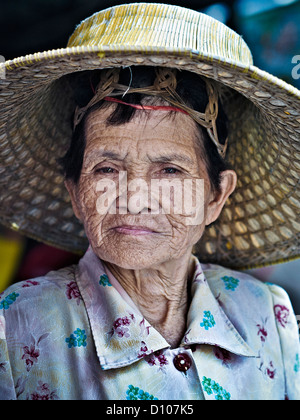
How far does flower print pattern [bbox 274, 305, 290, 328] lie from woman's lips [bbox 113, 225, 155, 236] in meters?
0.70

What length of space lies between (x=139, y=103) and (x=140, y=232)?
0.38 m

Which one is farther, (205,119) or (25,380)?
(205,119)

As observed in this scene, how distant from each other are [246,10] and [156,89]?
1368 millimetres

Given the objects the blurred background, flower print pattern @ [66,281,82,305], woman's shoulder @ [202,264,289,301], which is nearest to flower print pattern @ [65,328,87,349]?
flower print pattern @ [66,281,82,305]

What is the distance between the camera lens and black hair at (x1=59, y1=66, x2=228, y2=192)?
1.43 m

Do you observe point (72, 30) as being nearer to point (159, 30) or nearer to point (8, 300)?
point (159, 30)

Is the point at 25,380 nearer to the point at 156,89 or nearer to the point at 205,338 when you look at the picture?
the point at 205,338

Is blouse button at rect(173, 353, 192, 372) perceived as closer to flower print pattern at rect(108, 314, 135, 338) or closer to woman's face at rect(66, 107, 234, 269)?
flower print pattern at rect(108, 314, 135, 338)

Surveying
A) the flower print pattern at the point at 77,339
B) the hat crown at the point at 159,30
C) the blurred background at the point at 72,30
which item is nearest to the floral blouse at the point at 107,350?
the flower print pattern at the point at 77,339

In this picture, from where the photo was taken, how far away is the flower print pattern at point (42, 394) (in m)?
1.30

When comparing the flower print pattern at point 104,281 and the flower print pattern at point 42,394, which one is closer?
the flower print pattern at point 42,394

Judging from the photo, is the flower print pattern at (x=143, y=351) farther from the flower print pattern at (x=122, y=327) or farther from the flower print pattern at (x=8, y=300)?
the flower print pattern at (x=8, y=300)
